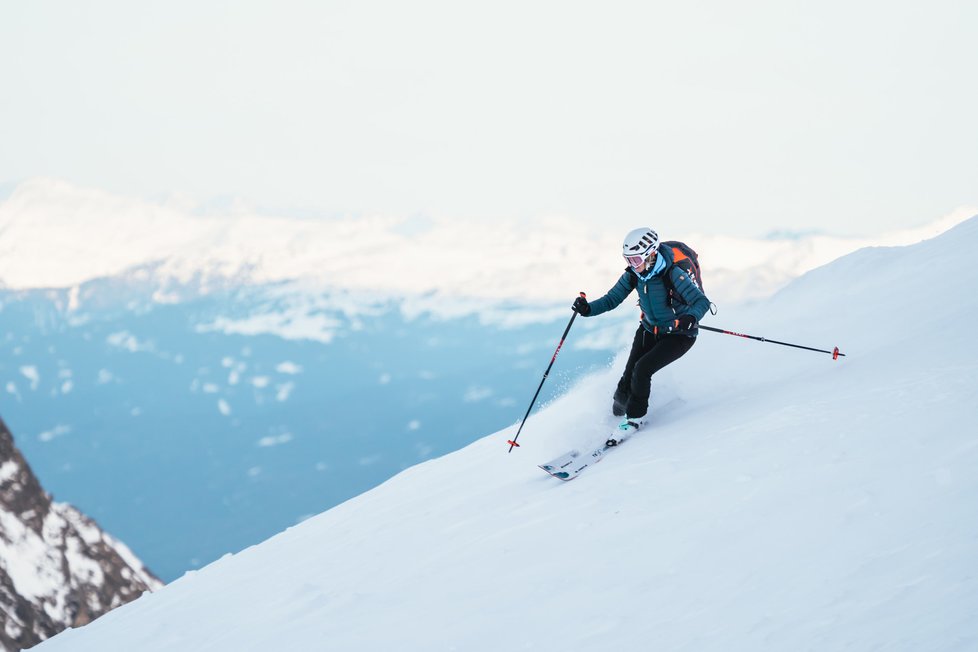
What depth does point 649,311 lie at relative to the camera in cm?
1020

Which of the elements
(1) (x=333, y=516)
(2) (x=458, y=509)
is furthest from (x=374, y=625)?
(1) (x=333, y=516)

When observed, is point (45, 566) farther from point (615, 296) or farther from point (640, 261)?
point (640, 261)

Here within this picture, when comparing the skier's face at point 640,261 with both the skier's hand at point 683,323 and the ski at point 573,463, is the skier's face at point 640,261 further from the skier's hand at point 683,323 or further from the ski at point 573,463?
the ski at point 573,463

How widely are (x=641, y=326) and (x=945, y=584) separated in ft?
19.8

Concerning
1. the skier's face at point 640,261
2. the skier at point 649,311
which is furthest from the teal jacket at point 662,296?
the skier's face at point 640,261

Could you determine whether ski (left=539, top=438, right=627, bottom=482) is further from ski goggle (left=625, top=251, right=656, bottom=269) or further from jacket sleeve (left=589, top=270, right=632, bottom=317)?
ski goggle (left=625, top=251, right=656, bottom=269)

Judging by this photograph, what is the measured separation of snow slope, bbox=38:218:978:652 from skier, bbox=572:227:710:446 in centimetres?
57

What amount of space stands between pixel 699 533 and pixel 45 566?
132ft

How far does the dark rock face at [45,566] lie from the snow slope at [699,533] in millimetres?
26479

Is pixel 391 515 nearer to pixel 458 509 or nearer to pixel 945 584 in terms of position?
pixel 458 509

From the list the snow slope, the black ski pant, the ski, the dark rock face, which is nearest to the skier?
the black ski pant

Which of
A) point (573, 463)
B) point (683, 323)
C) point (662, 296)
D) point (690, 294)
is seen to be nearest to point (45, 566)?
point (573, 463)

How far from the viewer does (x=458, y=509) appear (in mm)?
10266

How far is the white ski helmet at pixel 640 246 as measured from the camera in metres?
9.78
